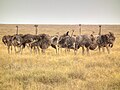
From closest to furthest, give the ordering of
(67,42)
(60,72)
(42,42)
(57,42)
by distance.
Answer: (60,72) → (67,42) → (42,42) → (57,42)

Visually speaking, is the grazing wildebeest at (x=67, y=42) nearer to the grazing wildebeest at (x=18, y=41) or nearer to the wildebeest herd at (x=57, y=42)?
the wildebeest herd at (x=57, y=42)

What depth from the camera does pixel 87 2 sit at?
505 cm

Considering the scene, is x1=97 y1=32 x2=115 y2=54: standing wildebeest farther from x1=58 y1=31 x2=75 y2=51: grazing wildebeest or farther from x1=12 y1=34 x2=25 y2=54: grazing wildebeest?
x1=12 y1=34 x2=25 y2=54: grazing wildebeest

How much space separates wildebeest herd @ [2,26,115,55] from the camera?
619 cm

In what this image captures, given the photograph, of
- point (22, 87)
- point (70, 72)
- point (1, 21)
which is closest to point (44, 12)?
point (1, 21)

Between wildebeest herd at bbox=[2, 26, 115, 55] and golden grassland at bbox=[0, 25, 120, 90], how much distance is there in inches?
16.3

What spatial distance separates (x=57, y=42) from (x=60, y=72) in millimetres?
2006

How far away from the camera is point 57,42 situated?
646 centimetres

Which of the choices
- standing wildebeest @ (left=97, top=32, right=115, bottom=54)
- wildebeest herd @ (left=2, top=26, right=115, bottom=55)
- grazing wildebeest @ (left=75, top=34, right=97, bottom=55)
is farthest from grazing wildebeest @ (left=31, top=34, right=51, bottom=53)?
standing wildebeest @ (left=97, top=32, right=115, bottom=54)

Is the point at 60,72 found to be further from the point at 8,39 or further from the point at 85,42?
the point at 8,39

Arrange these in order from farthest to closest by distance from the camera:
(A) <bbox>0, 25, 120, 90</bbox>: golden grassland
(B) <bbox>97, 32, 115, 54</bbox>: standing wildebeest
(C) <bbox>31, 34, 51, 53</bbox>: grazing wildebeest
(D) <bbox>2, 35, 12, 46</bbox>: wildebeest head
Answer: (B) <bbox>97, 32, 115, 54</bbox>: standing wildebeest → (C) <bbox>31, 34, 51, 53</bbox>: grazing wildebeest → (D) <bbox>2, 35, 12, 46</bbox>: wildebeest head → (A) <bbox>0, 25, 120, 90</bbox>: golden grassland

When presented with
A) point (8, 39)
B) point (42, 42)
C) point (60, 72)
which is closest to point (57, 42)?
point (42, 42)

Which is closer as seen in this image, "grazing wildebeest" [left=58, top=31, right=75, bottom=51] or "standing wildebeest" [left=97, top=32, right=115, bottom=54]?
"grazing wildebeest" [left=58, top=31, right=75, bottom=51]

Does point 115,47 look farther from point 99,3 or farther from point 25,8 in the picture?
point 25,8
